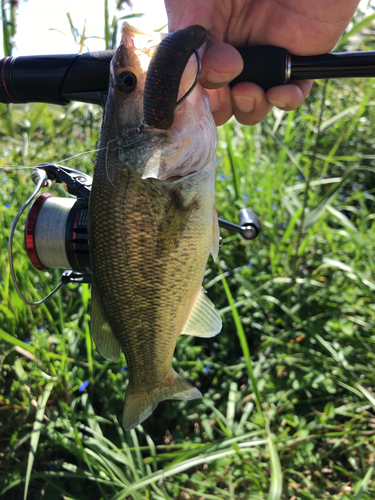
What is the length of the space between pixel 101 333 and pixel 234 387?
1152mm

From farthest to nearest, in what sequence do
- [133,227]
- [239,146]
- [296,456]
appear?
[239,146]
[296,456]
[133,227]

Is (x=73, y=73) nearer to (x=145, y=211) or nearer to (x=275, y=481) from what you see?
(x=145, y=211)

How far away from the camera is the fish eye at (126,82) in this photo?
1121 millimetres

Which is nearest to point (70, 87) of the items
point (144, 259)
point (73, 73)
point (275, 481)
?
point (73, 73)

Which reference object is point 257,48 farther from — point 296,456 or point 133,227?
point 296,456

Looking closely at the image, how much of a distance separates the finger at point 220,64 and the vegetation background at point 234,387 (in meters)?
0.95

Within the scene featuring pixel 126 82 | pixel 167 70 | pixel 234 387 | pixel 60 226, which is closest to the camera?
pixel 167 70

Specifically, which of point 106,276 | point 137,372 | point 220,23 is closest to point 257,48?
point 220,23

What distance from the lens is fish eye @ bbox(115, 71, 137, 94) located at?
3.68ft

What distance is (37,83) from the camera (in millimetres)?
1291

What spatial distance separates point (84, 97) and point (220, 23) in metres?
0.91

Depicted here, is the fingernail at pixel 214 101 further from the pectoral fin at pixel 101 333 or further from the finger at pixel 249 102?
the pectoral fin at pixel 101 333

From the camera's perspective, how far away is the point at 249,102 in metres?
1.65

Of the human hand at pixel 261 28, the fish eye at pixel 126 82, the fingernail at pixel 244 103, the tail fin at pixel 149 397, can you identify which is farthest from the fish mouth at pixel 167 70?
the tail fin at pixel 149 397
